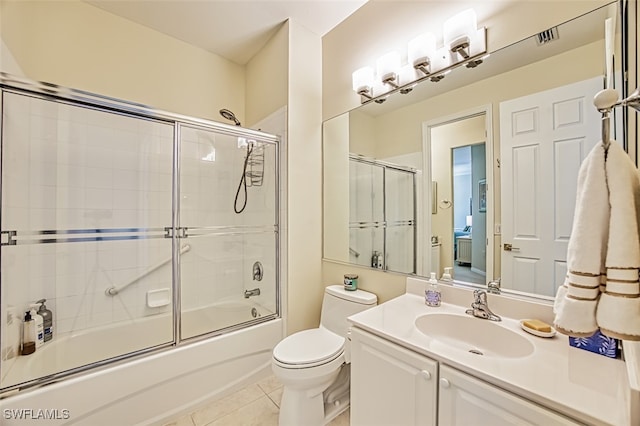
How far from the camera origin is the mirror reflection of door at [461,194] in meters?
1.36

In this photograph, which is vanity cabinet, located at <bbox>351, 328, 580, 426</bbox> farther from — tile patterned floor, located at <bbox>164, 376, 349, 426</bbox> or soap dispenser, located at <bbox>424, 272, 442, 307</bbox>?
tile patterned floor, located at <bbox>164, 376, 349, 426</bbox>

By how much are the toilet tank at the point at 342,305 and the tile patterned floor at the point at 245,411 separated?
0.52 metres

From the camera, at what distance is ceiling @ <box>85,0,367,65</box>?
1.99m

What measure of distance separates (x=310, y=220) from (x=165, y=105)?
1.66 meters

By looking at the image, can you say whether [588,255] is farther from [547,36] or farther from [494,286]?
[547,36]

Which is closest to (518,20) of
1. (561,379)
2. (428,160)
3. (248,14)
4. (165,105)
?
(428,160)

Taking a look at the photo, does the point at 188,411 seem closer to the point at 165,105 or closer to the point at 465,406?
the point at 465,406

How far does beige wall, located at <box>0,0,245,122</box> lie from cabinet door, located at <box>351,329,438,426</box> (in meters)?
2.52

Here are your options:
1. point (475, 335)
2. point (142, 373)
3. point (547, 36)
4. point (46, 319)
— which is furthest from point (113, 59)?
point (475, 335)

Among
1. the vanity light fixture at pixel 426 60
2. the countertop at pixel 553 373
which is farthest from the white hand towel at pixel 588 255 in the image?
the vanity light fixture at pixel 426 60

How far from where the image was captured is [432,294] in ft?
4.61

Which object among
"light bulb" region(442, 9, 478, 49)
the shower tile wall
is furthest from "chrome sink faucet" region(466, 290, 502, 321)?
the shower tile wall

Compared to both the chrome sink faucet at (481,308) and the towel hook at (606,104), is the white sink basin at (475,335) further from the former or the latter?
the towel hook at (606,104)

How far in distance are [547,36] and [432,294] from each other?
1301 mm
